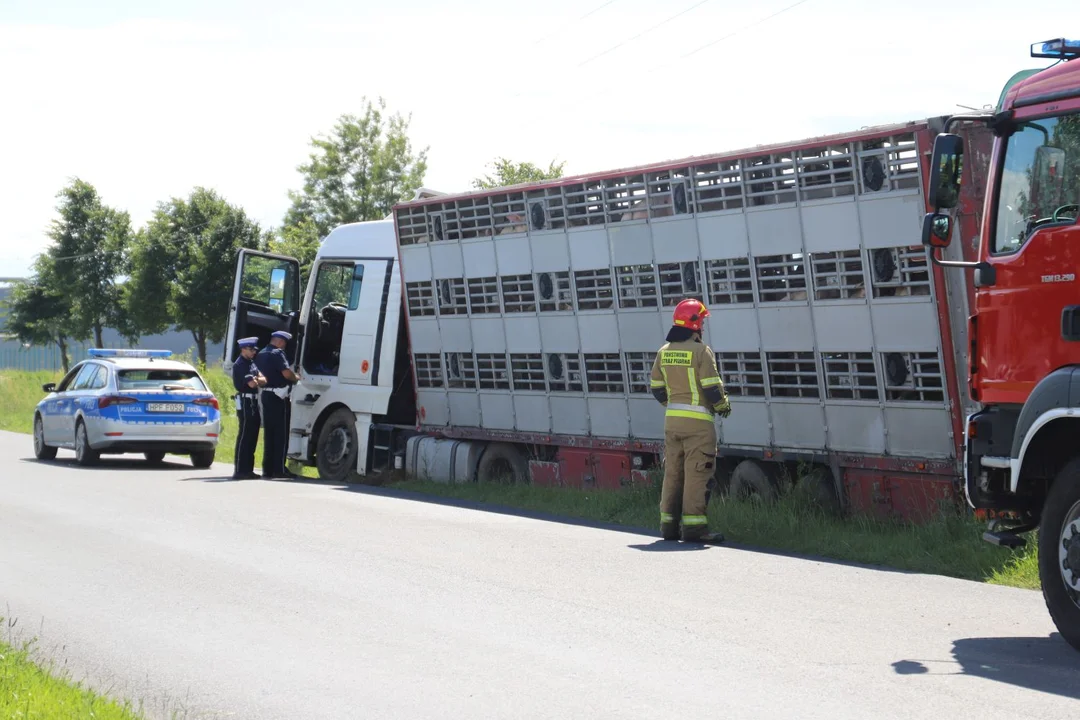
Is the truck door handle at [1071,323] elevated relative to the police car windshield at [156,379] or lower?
lower

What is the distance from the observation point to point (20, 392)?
4244 centimetres

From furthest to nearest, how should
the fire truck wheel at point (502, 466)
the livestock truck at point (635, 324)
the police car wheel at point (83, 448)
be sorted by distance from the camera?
the police car wheel at point (83, 448)
the fire truck wheel at point (502, 466)
the livestock truck at point (635, 324)

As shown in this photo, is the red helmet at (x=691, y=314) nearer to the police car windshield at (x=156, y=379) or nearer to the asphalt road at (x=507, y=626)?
the asphalt road at (x=507, y=626)

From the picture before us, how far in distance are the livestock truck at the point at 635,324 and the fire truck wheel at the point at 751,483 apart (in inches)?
1.2

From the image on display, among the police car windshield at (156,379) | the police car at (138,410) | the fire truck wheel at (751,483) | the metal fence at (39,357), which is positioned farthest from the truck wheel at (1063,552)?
the metal fence at (39,357)

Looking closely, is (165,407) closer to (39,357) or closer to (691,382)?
(691,382)

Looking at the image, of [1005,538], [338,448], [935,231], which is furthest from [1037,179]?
[338,448]

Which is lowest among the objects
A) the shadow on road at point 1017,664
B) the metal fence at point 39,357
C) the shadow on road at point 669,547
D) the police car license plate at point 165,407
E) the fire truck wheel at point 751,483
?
the shadow on road at point 1017,664

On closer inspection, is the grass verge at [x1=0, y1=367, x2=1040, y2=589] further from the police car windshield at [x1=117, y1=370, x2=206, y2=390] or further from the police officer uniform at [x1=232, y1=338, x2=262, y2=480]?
the police car windshield at [x1=117, y1=370, x2=206, y2=390]

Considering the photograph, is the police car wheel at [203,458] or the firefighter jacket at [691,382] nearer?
the firefighter jacket at [691,382]

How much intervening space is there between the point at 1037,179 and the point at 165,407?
14.4m

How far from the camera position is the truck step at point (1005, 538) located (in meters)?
7.27

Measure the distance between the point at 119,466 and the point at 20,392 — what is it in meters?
24.9

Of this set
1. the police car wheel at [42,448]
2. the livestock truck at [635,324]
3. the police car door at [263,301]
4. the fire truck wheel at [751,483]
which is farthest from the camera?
the police car wheel at [42,448]
